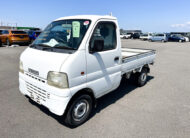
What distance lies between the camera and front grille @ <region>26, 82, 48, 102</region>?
2547 mm

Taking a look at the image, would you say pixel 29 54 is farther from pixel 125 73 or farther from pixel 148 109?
pixel 148 109

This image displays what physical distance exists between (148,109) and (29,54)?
3.12 meters

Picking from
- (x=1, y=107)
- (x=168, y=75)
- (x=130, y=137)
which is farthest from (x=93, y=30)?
(x=168, y=75)

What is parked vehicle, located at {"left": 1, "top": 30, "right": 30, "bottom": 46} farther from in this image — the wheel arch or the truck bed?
the wheel arch

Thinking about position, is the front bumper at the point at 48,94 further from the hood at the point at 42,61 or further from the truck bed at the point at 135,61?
the truck bed at the point at 135,61

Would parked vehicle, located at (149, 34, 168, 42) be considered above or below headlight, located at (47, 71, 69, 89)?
above

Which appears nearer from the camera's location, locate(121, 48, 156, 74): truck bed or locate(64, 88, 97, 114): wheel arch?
locate(64, 88, 97, 114): wheel arch

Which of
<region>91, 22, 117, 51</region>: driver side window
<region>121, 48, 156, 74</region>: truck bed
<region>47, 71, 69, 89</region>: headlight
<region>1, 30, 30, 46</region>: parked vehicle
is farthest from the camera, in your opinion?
<region>1, 30, 30, 46</region>: parked vehicle

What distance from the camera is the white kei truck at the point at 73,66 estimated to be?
2.35m

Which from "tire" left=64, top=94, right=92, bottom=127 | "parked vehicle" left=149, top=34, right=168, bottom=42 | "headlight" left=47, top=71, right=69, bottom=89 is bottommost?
"tire" left=64, top=94, right=92, bottom=127

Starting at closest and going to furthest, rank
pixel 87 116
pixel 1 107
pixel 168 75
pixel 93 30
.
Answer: pixel 93 30
pixel 87 116
pixel 1 107
pixel 168 75

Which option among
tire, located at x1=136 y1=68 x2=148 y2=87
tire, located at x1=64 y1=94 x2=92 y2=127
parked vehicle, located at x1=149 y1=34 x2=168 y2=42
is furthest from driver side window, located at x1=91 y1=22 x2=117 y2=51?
parked vehicle, located at x1=149 y1=34 x2=168 y2=42

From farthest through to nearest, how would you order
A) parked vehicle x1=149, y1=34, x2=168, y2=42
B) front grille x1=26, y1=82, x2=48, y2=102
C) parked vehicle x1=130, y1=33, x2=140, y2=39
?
parked vehicle x1=130, y1=33, x2=140, y2=39 < parked vehicle x1=149, y1=34, x2=168, y2=42 < front grille x1=26, y1=82, x2=48, y2=102

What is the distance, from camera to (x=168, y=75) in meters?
6.36
